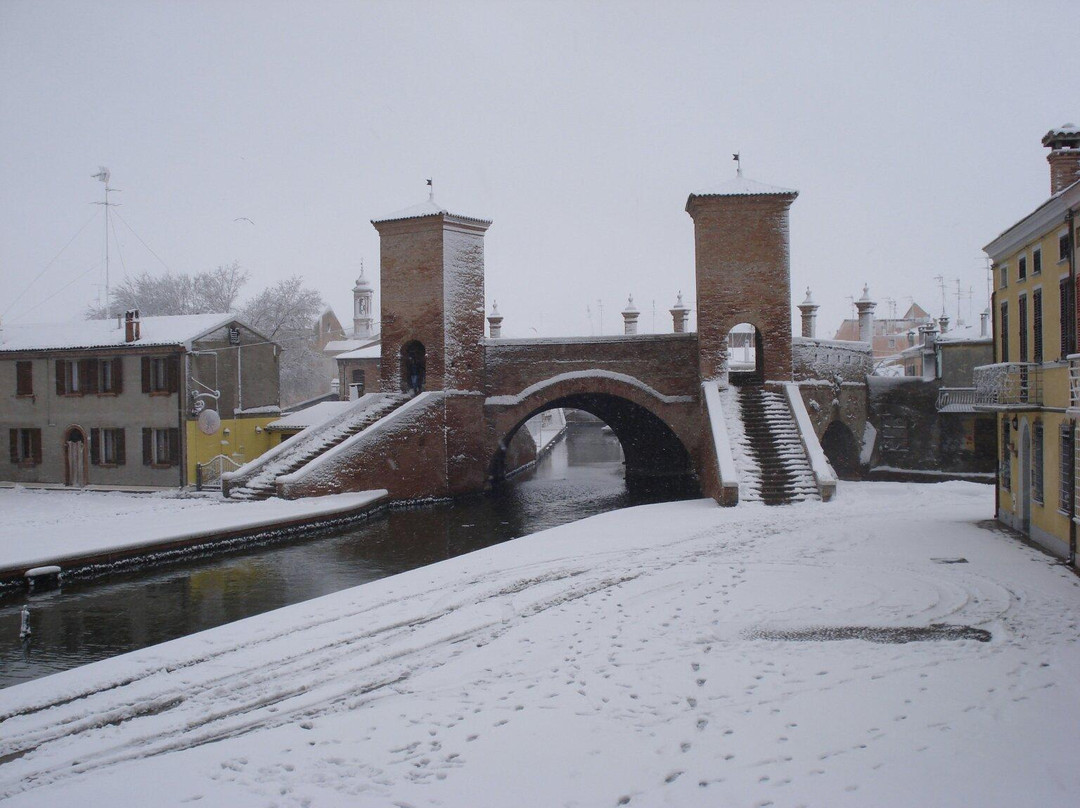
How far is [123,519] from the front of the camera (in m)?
16.0

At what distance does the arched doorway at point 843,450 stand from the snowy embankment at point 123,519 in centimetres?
1384

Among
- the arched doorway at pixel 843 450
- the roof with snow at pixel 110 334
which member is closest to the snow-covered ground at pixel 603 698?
the arched doorway at pixel 843 450

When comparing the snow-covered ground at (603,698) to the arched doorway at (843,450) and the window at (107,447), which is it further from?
the window at (107,447)

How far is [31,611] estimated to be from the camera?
11172mm

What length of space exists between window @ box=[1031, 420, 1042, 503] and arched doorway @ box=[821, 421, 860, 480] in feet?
39.5

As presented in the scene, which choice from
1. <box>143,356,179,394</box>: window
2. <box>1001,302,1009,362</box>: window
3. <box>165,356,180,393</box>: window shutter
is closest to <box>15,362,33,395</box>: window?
<box>143,356,179,394</box>: window

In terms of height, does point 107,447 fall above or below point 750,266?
below

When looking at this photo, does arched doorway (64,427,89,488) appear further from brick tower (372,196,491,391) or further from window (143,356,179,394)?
brick tower (372,196,491,391)

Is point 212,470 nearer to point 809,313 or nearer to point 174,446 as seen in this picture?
point 174,446

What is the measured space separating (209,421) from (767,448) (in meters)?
14.9

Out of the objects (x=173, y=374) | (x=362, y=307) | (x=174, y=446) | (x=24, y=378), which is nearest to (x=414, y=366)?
(x=173, y=374)

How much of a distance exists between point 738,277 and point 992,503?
7559 millimetres

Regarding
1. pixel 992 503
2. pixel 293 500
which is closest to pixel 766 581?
pixel 992 503

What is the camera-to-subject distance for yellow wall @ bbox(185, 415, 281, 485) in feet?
75.6
